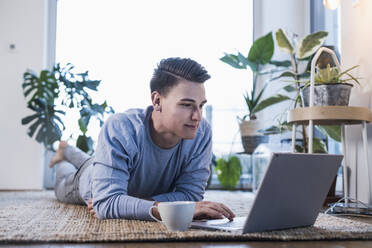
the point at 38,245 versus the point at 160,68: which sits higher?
the point at 160,68

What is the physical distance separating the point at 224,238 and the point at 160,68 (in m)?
0.70

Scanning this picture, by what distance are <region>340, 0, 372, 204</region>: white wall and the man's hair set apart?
3.33 feet

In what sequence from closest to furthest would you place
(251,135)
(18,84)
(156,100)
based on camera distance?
(156,100), (251,135), (18,84)

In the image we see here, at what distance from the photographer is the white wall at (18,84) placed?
399 cm

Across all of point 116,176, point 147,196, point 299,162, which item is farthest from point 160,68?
point 299,162

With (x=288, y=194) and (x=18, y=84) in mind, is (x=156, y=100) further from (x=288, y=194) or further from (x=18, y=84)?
(x=18, y=84)

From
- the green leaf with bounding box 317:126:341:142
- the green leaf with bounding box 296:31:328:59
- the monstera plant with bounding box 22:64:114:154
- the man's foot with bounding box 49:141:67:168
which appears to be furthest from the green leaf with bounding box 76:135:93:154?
the green leaf with bounding box 317:126:341:142

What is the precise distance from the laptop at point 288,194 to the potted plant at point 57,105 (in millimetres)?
2592

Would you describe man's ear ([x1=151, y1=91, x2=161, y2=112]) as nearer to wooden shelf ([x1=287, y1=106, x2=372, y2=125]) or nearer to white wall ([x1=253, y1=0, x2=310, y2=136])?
wooden shelf ([x1=287, y1=106, x2=372, y2=125])

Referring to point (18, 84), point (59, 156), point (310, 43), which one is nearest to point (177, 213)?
point (310, 43)

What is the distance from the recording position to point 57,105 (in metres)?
3.94

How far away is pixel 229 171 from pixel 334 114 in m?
2.18

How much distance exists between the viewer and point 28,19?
4074 millimetres

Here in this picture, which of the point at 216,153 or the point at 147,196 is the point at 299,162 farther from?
the point at 216,153
